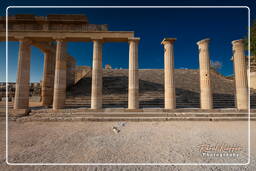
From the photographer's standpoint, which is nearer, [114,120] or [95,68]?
[114,120]

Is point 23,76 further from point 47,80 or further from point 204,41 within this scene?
point 204,41

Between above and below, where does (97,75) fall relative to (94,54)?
below

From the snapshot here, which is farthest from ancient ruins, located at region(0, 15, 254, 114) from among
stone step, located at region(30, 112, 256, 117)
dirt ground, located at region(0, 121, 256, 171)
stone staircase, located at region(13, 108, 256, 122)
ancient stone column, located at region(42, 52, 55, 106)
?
dirt ground, located at region(0, 121, 256, 171)

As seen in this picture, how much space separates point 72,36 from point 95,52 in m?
2.85

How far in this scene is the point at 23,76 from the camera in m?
12.0

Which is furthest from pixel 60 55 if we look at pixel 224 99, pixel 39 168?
pixel 224 99

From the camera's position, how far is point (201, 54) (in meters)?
12.2

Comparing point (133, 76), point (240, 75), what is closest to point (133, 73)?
point (133, 76)

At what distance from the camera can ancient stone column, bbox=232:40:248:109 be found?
11602 millimetres

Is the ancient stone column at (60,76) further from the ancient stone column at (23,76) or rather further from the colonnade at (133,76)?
the ancient stone column at (23,76)

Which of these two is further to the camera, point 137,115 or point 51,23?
point 51,23

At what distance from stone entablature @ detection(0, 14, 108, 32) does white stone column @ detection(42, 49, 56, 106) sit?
4753 mm

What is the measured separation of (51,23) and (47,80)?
7.95 meters

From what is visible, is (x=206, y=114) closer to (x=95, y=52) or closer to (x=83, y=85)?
(x=95, y=52)
